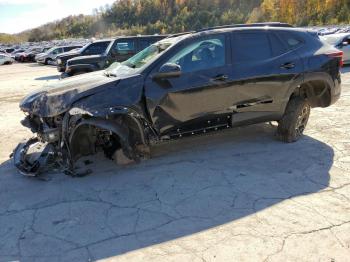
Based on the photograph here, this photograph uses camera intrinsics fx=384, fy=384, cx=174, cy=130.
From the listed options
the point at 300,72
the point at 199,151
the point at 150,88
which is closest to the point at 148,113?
the point at 150,88

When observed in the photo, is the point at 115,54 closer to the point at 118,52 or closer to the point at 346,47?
the point at 118,52

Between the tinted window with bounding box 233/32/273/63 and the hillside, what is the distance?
72.6 metres

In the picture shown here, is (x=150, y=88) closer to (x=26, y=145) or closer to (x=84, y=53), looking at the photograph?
(x=26, y=145)

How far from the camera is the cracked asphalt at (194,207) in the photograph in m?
3.42

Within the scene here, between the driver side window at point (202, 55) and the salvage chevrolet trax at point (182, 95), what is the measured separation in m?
0.01

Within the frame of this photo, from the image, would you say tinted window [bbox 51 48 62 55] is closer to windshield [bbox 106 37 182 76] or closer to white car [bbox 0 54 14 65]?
white car [bbox 0 54 14 65]

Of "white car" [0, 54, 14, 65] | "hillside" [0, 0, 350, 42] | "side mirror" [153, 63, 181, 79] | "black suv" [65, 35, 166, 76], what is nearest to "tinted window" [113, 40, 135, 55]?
"black suv" [65, 35, 166, 76]

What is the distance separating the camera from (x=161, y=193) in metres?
4.54

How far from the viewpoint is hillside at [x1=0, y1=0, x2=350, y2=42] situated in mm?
76956

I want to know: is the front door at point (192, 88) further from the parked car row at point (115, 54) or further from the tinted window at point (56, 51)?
the tinted window at point (56, 51)

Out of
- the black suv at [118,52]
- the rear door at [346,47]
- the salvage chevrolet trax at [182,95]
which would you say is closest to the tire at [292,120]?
the salvage chevrolet trax at [182,95]

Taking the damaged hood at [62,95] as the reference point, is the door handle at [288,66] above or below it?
above

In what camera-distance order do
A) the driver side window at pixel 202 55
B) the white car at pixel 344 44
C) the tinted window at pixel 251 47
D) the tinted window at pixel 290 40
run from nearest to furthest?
the driver side window at pixel 202 55
the tinted window at pixel 251 47
the tinted window at pixel 290 40
the white car at pixel 344 44

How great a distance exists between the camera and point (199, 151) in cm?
586
